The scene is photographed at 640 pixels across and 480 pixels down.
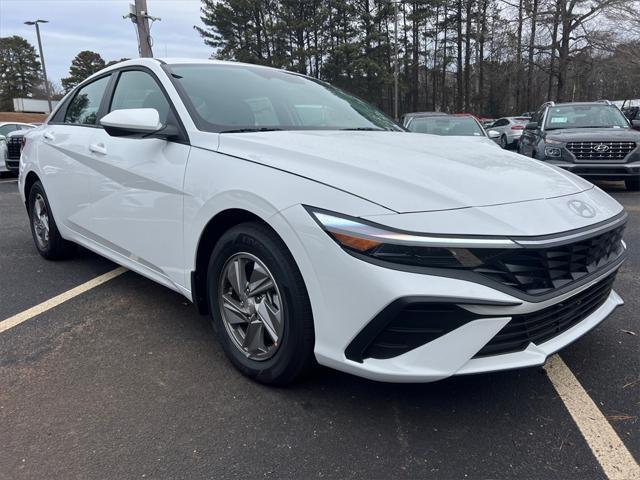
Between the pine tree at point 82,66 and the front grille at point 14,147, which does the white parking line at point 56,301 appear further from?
the pine tree at point 82,66

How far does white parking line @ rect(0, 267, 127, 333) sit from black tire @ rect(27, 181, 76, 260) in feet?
1.73

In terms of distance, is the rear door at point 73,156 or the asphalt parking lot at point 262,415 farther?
the rear door at point 73,156

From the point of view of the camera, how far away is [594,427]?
2.14 meters

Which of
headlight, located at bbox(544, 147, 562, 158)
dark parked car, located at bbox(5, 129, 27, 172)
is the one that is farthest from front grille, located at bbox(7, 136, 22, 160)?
headlight, located at bbox(544, 147, 562, 158)

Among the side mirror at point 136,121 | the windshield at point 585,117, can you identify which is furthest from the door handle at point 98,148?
the windshield at point 585,117

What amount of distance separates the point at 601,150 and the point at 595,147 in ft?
0.34

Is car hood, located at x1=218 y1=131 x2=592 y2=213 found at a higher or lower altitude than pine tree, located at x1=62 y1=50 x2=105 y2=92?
lower

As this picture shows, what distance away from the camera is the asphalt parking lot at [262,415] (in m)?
1.95

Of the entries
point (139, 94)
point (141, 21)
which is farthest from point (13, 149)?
point (139, 94)

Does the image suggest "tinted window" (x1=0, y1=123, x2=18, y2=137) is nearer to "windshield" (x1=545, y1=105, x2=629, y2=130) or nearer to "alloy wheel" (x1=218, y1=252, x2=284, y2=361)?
"windshield" (x1=545, y1=105, x2=629, y2=130)

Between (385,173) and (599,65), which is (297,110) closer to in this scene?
(385,173)

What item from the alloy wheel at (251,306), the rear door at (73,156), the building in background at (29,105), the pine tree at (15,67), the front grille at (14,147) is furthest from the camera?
the pine tree at (15,67)

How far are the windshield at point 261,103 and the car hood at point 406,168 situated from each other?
24 centimetres

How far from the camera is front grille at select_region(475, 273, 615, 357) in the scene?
6.32ft
